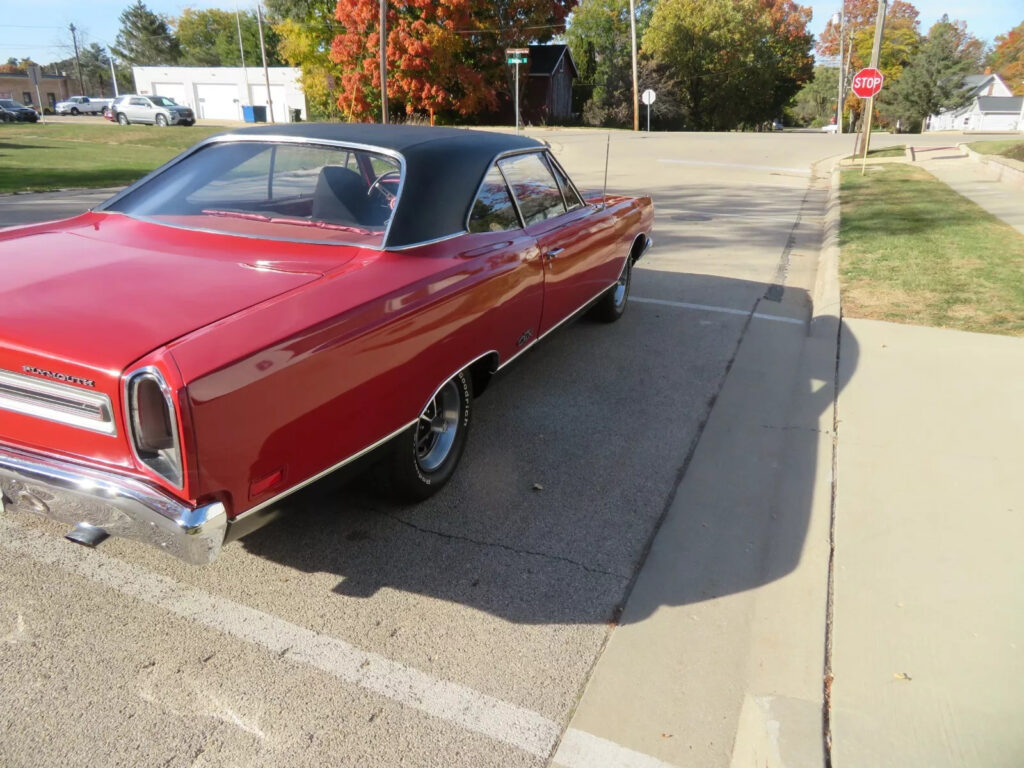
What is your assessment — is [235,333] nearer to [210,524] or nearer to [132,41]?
[210,524]

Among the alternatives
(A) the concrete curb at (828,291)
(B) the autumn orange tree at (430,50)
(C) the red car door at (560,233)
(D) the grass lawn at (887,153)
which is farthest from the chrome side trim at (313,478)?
(B) the autumn orange tree at (430,50)

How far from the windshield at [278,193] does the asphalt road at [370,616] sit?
1158 millimetres

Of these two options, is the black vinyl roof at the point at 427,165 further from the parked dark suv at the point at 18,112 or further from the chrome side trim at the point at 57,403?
the parked dark suv at the point at 18,112

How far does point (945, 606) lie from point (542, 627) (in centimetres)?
151

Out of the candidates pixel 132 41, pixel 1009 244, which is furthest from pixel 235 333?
pixel 132 41

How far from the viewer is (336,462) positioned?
269cm

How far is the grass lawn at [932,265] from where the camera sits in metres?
6.39

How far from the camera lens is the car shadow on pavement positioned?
120 inches

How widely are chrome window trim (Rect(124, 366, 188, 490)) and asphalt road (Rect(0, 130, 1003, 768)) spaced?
499 mm

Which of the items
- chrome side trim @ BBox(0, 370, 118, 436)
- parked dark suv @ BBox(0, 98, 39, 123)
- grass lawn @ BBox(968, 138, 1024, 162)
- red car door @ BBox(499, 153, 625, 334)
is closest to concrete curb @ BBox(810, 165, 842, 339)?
red car door @ BBox(499, 153, 625, 334)

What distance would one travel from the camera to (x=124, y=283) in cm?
270

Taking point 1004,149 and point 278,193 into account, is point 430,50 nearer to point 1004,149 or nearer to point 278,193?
point 1004,149

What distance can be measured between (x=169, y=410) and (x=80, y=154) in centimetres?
2511

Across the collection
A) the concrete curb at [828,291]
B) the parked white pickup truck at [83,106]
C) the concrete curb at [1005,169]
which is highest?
the parked white pickup truck at [83,106]
